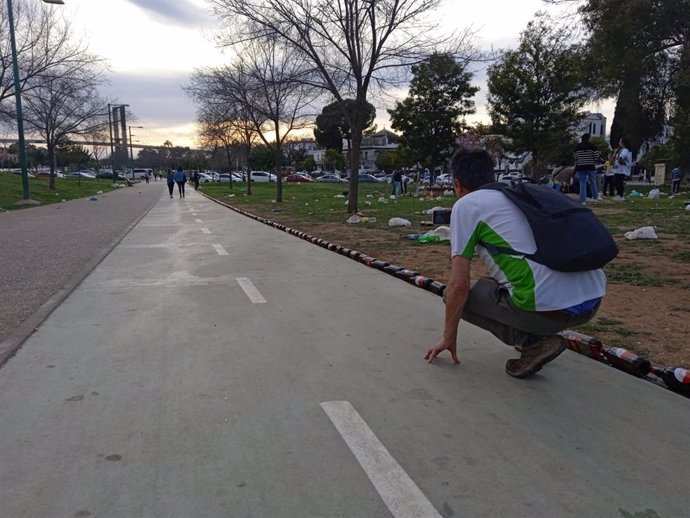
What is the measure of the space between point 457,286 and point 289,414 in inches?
55.8

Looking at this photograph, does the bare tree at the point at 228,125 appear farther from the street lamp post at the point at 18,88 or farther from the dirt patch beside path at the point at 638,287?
the dirt patch beside path at the point at 638,287

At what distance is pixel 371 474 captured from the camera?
283 cm

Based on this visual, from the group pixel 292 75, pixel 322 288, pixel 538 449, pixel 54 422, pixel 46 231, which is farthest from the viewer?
pixel 292 75

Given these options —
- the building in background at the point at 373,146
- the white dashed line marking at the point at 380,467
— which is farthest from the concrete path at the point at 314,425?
the building in background at the point at 373,146

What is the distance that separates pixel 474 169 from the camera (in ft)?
13.7

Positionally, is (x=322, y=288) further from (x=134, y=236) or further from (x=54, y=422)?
(x=134, y=236)

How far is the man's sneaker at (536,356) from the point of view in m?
3.98

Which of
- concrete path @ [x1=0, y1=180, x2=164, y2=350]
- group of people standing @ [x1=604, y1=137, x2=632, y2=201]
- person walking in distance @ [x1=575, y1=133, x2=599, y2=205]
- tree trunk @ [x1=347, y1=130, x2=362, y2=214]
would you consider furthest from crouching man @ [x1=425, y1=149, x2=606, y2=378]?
group of people standing @ [x1=604, y1=137, x2=632, y2=201]

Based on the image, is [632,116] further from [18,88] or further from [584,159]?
[18,88]

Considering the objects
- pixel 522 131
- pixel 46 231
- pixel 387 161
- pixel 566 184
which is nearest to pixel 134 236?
pixel 46 231

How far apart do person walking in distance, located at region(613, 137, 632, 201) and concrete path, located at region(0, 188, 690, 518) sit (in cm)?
1760

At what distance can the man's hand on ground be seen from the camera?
4230 mm

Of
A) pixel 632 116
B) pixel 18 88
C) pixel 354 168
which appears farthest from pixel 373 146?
pixel 354 168

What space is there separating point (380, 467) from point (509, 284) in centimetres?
168
